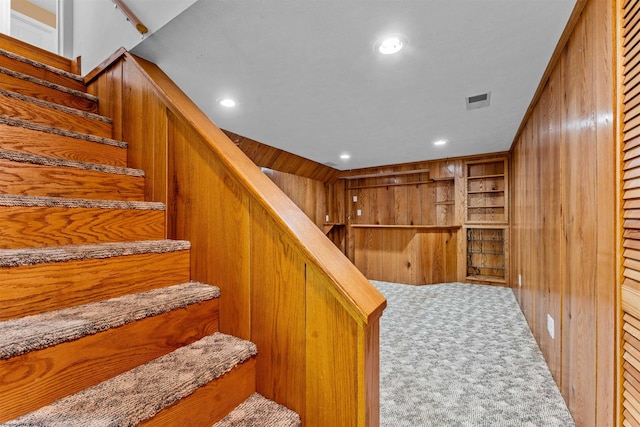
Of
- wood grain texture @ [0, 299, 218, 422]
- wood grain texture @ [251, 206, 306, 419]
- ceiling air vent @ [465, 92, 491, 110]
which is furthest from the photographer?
ceiling air vent @ [465, 92, 491, 110]

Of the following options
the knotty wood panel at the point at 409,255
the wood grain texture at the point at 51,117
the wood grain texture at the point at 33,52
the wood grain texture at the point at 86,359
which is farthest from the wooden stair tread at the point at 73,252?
the knotty wood panel at the point at 409,255

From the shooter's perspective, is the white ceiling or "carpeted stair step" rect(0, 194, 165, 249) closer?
"carpeted stair step" rect(0, 194, 165, 249)

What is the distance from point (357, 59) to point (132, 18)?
134cm

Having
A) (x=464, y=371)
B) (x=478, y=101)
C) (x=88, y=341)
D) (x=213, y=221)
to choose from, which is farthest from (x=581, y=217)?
(x=88, y=341)

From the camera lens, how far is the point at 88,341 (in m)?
0.79

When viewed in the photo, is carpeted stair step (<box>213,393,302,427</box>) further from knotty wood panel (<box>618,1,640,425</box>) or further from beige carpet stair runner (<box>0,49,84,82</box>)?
beige carpet stair runner (<box>0,49,84,82</box>)

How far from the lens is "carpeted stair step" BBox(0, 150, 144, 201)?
1.15 metres

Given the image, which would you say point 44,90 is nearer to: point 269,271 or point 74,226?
point 74,226

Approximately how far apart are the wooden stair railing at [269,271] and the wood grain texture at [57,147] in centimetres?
26

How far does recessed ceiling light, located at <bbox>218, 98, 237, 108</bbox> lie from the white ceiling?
0.06 m

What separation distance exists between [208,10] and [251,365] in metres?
1.66

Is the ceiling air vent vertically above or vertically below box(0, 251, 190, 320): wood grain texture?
above

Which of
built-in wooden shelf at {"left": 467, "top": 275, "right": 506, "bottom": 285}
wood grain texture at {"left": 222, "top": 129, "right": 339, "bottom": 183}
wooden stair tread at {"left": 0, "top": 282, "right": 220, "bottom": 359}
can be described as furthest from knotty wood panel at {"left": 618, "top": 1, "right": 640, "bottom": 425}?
built-in wooden shelf at {"left": 467, "top": 275, "right": 506, "bottom": 285}

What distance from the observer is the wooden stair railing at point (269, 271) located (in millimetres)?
836
